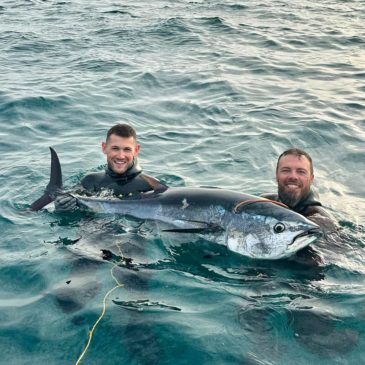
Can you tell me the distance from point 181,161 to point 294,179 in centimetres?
381

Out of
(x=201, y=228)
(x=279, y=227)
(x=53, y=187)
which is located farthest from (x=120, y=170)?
(x=279, y=227)

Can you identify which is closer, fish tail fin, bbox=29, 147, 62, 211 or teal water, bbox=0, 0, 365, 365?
teal water, bbox=0, 0, 365, 365

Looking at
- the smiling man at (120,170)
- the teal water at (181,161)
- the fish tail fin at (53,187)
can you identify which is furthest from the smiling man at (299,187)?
the fish tail fin at (53,187)

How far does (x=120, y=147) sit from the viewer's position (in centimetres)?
838

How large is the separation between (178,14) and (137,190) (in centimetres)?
1801

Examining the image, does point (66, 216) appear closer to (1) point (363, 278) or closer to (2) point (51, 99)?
(1) point (363, 278)

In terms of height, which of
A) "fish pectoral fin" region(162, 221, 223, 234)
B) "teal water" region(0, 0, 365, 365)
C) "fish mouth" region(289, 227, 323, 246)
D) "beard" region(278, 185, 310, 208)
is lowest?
"teal water" region(0, 0, 365, 365)

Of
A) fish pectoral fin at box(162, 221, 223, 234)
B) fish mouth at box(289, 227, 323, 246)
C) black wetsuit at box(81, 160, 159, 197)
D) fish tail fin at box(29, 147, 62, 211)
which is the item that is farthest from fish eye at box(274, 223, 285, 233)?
fish tail fin at box(29, 147, 62, 211)

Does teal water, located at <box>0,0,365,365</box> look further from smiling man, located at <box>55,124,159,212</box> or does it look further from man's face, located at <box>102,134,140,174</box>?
man's face, located at <box>102,134,140,174</box>

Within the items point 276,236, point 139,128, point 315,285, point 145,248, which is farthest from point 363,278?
point 139,128

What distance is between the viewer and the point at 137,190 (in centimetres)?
845

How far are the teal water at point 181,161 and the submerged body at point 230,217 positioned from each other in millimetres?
263

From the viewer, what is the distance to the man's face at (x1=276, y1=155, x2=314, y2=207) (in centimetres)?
769

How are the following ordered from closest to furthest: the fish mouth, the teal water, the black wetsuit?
the teal water → the fish mouth → the black wetsuit
